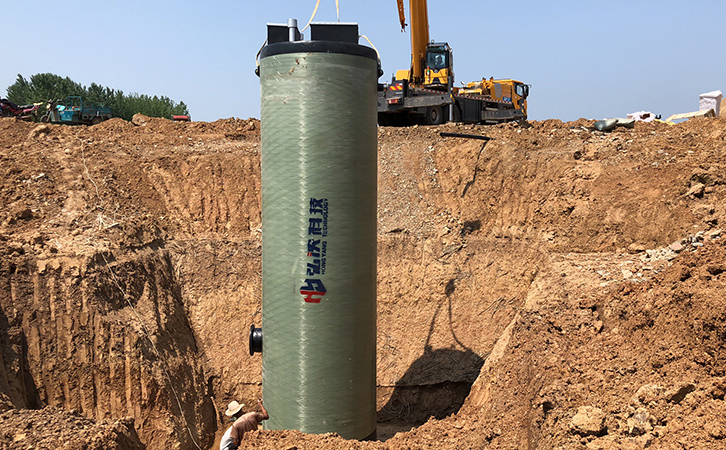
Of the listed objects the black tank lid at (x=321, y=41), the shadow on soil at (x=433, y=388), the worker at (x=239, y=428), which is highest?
the black tank lid at (x=321, y=41)

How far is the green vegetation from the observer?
171 feet

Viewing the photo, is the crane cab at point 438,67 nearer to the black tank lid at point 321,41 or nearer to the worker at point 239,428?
the black tank lid at point 321,41

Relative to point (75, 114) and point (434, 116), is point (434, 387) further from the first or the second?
point (75, 114)

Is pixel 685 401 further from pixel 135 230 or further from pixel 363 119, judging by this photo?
pixel 135 230

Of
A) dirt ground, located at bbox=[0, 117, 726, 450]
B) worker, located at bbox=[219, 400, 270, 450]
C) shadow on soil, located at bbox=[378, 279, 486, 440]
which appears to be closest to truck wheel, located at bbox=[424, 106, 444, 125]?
dirt ground, located at bbox=[0, 117, 726, 450]

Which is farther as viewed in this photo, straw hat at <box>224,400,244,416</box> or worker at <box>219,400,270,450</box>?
straw hat at <box>224,400,244,416</box>

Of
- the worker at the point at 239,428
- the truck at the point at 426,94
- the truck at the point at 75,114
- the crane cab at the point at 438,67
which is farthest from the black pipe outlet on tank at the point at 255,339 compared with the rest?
the truck at the point at 75,114

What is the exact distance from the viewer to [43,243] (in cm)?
898

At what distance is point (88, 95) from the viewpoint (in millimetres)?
53219

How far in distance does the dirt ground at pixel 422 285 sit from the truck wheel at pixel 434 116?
4.34 metres

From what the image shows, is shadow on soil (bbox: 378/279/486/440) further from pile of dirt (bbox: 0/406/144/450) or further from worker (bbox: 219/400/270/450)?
pile of dirt (bbox: 0/406/144/450)

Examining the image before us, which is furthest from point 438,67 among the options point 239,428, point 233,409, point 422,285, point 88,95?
point 88,95

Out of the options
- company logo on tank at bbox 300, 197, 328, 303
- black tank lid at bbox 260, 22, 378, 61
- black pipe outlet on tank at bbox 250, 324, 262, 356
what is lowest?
black pipe outlet on tank at bbox 250, 324, 262, 356

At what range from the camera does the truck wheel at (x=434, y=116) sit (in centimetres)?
1808
